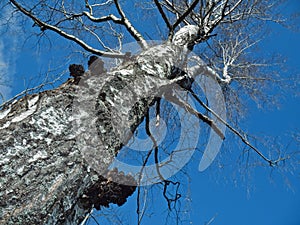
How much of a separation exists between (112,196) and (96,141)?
28cm

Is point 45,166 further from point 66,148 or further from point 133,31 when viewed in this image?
point 133,31

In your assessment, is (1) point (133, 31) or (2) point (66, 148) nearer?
(2) point (66, 148)

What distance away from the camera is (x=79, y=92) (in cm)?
123

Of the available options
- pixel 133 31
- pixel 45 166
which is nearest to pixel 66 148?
pixel 45 166

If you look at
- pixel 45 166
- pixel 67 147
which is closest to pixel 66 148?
pixel 67 147

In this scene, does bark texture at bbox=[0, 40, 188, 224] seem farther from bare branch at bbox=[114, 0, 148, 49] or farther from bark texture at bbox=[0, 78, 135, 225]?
bare branch at bbox=[114, 0, 148, 49]

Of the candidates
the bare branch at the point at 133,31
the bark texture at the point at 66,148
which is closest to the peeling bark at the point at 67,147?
the bark texture at the point at 66,148

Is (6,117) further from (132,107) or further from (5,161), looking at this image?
(132,107)

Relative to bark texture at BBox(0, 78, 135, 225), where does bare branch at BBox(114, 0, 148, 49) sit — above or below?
above

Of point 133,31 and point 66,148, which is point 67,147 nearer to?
point 66,148

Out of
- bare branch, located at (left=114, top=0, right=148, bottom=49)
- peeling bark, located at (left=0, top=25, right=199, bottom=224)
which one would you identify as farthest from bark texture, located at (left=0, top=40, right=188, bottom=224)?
bare branch, located at (left=114, top=0, right=148, bottom=49)

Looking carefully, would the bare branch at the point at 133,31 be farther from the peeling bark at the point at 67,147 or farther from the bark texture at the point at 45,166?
the bark texture at the point at 45,166

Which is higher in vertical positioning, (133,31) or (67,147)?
(133,31)

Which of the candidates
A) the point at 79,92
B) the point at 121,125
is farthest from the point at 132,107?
the point at 79,92
